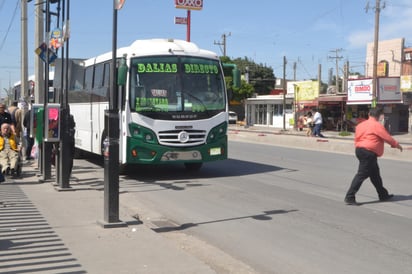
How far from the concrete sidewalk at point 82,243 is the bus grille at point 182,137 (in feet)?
9.37

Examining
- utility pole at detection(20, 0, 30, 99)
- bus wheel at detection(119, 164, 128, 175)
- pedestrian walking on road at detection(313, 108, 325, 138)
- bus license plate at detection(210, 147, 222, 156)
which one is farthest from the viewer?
pedestrian walking on road at detection(313, 108, 325, 138)

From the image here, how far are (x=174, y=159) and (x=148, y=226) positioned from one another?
4.93 metres

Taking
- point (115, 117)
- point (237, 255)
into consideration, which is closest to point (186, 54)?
point (115, 117)

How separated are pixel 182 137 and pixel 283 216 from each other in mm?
4493

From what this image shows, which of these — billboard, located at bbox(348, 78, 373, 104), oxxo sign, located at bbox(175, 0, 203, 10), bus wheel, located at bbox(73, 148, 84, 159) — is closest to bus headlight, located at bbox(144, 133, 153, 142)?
bus wheel, located at bbox(73, 148, 84, 159)

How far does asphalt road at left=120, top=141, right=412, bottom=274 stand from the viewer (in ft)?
19.7

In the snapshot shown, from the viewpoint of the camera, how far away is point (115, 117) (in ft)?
23.1

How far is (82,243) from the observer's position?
613 centimetres

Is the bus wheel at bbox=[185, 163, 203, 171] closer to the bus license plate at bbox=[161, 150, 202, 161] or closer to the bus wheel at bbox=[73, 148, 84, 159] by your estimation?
the bus license plate at bbox=[161, 150, 202, 161]

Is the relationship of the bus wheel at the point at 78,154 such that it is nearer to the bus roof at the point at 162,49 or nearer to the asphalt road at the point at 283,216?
the asphalt road at the point at 283,216

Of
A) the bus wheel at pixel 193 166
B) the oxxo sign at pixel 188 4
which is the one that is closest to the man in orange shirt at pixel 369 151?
the bus wheel at pixel 193 166

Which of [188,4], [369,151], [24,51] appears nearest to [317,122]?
[188,4]

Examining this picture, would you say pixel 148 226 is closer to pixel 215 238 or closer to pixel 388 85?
pixel 215 238

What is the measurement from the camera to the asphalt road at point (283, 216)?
6.00 metres
